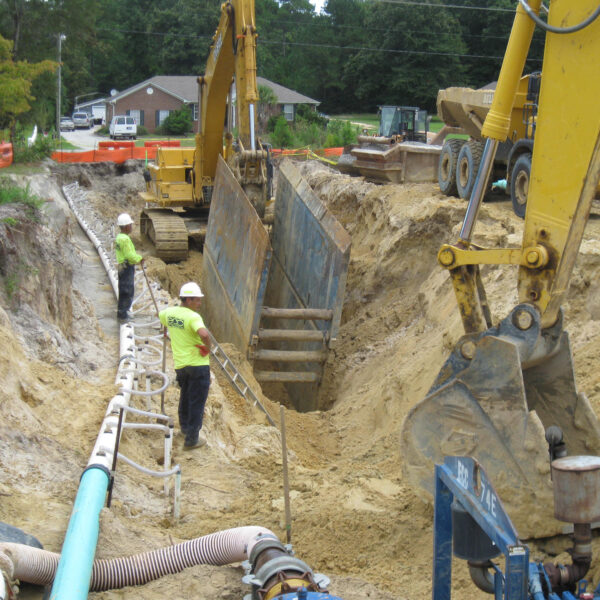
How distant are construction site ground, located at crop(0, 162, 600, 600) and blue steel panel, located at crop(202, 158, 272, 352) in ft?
3.19

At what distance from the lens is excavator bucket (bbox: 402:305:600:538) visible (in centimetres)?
483

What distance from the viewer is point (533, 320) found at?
485 centimetres

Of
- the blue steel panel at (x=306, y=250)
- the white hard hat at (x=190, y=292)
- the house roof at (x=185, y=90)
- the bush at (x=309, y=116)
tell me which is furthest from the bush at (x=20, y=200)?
the house roof at (x=185, y=90)

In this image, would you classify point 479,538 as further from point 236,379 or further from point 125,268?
point 125,268

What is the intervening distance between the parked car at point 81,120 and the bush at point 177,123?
22.0 ft

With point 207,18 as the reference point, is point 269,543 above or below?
below

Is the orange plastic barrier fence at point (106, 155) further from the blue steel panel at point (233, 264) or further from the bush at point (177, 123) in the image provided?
the bush at point (177, 123)

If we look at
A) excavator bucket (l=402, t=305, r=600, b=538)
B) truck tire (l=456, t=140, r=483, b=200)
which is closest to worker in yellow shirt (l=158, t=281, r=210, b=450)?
excavator bucket (l=402, t=305, r=600, b=538)

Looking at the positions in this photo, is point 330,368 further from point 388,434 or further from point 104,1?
point 104,1

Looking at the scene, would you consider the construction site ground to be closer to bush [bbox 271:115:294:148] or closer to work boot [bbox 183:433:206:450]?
work boot [bbox 183:433:206:450]

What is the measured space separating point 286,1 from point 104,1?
17.6 meters

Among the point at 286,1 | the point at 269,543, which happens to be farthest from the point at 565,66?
the point at 286,1

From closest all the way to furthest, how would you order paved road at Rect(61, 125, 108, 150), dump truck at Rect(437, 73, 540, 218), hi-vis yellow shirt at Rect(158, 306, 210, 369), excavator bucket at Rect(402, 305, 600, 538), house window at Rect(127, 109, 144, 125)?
excavator bucket at Rect(402, 305, 600, 538), hi-vis yellow shirt at Rect(158, 306, 210, 369), dump truck at Rect(437, 73, 540, 218), paved road at Rect(61, 125, 108, 150), house window at Rect(127, 109, 144, 125)

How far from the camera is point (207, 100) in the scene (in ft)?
50.7
